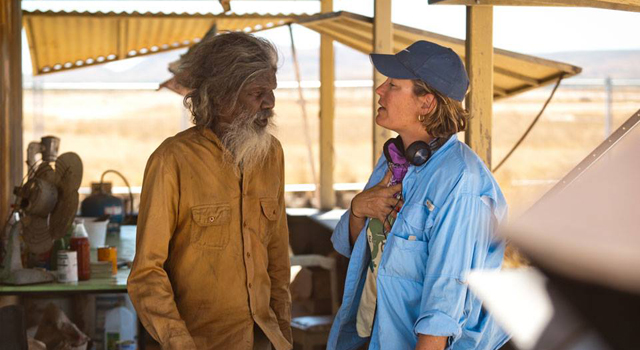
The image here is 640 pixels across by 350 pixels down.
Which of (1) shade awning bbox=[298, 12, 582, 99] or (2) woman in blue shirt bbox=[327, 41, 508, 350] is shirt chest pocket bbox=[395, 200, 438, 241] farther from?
(1) shade awning bbox=[298, 12, 582, 99]

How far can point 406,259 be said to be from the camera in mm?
3170

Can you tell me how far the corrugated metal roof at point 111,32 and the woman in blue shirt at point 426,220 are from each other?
639 centimetres

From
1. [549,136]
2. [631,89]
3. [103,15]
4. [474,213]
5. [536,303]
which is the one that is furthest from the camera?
[631,89]

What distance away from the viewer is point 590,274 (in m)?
3.38

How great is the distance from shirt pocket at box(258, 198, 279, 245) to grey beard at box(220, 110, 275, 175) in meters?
0.16

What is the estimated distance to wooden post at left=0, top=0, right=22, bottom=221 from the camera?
6664mm

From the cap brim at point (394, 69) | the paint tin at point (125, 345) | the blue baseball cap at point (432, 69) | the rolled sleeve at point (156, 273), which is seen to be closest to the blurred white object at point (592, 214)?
the blue baseball cap at point (432, 69)

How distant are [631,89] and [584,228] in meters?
48.9

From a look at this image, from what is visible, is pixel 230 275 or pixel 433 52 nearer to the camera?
pixel 433 52

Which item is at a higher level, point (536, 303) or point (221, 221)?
point (221, 221)

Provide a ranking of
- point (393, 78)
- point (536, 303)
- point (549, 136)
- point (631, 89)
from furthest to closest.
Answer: point (631, 89)
point (549, 136)
point (536, 303)
point (393, 78)

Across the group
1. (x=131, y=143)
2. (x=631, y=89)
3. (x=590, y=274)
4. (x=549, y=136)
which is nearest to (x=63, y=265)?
(x=590, y=274)

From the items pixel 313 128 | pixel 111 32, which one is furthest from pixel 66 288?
pixel 313 128

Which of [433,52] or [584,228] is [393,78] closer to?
[433,52]
